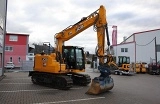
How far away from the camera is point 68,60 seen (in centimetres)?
1659

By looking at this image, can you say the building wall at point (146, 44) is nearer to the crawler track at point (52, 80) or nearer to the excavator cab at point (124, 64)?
the excavator cab at point (124, 64)

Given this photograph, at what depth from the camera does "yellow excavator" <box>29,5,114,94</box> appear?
14.9 m

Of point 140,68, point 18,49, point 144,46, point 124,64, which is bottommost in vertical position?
point 140,68

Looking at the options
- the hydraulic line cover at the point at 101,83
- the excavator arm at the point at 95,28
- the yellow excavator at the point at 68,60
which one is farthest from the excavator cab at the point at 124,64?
the hydraulic line cover at the point at 101,83

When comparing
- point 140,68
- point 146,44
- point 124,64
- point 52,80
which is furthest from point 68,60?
point 146,44

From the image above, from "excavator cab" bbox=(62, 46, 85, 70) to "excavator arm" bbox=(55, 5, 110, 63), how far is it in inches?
20.8

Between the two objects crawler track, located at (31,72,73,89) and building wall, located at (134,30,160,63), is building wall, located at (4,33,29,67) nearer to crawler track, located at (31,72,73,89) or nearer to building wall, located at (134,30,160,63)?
building wall, located at (134,30,160,63)

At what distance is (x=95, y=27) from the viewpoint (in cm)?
1569

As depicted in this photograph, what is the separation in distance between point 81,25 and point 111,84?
467 centimetres

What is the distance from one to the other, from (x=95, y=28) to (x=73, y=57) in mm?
2528

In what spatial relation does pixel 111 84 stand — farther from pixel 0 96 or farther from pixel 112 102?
pixel 0 96

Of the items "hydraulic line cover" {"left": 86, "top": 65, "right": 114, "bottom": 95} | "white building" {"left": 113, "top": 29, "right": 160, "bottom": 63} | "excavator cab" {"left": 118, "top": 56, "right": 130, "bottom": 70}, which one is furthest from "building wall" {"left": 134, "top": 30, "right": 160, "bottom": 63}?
"hydraulic line cover" {"left": 86, "top": 65, "right": 114, "bottom": 95}

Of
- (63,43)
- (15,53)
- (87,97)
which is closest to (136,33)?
(15,53)

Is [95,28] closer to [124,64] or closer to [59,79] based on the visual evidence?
[59,79]
